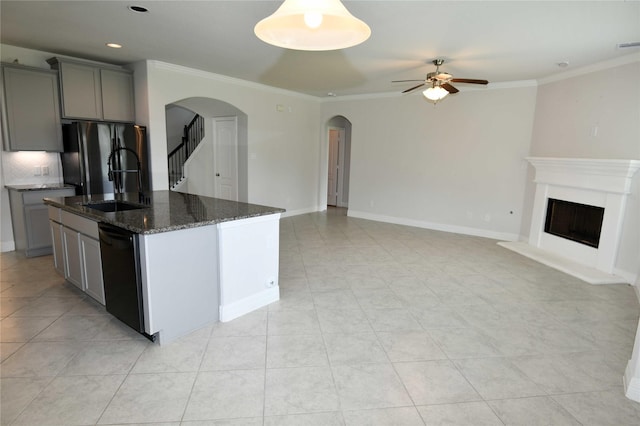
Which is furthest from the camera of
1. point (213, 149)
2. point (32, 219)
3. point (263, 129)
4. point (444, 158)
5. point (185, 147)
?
point (185, 147)

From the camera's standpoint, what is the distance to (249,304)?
10.2 ft

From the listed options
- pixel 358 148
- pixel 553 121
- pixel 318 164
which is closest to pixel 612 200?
pixel 553 121

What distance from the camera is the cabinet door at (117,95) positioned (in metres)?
4.92

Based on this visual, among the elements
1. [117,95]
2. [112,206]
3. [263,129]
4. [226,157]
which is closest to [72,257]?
[112,206]

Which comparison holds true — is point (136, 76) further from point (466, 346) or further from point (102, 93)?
point (466, 346)

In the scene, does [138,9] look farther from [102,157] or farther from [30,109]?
[30,109]

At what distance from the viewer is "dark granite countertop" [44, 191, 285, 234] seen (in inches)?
96.2

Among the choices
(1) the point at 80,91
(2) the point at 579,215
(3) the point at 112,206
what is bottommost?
(2) the point at 579,215

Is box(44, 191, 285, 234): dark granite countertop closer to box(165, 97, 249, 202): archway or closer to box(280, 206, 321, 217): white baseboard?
box(165, 97, 249, 202): archway

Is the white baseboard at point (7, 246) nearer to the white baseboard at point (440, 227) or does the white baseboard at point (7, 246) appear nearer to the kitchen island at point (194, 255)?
the kitchen island at point (194, 255)

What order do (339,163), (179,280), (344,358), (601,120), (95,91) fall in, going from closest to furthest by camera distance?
(344,358), (179,280), (601,120), (95,91), (339,163)

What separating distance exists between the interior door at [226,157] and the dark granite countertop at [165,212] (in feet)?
10.5

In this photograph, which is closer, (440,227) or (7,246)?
(7,246)

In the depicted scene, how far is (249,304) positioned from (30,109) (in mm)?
3953
